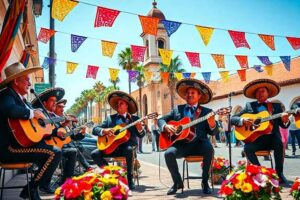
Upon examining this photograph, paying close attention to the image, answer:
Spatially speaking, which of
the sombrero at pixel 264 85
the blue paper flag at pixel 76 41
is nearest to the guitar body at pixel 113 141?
the sombrero at pixel 264 85

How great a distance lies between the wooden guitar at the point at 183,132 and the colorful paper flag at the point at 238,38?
568 centimetres

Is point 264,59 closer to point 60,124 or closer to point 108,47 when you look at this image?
point 108,47

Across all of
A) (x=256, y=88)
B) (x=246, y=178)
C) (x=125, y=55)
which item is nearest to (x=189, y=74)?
(x=256, y=88)

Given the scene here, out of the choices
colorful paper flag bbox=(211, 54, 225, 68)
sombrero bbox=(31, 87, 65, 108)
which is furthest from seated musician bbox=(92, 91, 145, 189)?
colorful paper flag bbox=(211, 54, 225, 68)

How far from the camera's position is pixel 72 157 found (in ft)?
20.6

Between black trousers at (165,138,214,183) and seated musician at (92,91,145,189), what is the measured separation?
1.08 m

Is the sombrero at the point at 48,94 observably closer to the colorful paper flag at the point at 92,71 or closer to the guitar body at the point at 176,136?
the guitar body at the point at 176,136

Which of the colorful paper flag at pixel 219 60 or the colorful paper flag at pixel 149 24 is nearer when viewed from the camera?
the colorful paper flag at pixel 149 24

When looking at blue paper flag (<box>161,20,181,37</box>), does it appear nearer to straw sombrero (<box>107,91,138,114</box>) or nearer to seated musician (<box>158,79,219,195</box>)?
straw sombrero (<box>107,91,138,114</box>)

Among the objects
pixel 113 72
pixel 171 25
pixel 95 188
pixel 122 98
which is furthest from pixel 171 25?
pixel 95 188

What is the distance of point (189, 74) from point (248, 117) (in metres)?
12.6

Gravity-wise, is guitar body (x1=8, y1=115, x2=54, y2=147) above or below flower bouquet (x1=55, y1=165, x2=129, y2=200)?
above

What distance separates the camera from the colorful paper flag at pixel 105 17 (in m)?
8.48

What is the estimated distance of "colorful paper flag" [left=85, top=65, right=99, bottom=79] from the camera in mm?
13719
